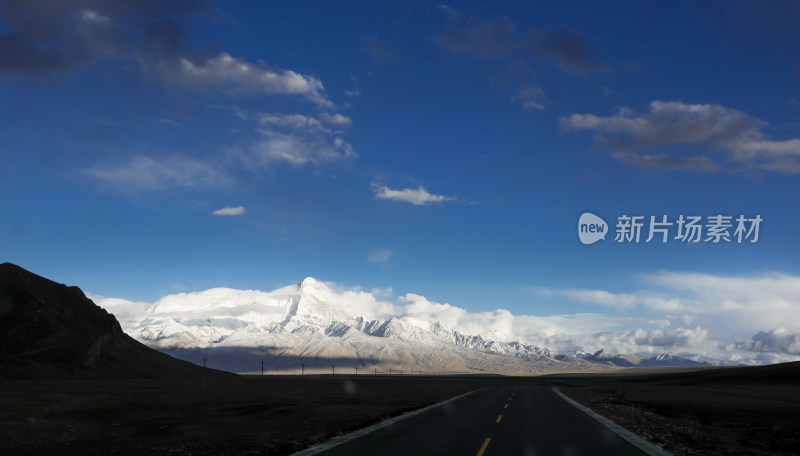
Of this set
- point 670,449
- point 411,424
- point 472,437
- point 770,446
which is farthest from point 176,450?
point 770,446

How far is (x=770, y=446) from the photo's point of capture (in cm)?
2325

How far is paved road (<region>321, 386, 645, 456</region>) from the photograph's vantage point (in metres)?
17.9

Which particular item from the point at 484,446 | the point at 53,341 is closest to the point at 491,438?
the point at 484,446

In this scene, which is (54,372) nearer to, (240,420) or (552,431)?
(240,420)

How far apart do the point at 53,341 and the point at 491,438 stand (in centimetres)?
18239

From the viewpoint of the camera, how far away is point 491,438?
68.0ft

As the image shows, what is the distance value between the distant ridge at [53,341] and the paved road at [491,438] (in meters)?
147

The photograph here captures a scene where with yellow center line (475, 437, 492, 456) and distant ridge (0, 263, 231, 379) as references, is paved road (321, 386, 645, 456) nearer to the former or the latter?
yellow center line (475, 437, 492, 456)

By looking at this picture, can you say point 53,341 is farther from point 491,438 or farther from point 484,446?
point 484,446

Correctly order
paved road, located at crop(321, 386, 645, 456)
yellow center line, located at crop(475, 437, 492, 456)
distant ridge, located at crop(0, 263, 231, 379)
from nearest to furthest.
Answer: yellow center line, located at crop(475, 437, 492, 456) < paved road, located at crop(321, 386, 645, 456) < distant ridge, located at crop(0, 263, 231, 379)

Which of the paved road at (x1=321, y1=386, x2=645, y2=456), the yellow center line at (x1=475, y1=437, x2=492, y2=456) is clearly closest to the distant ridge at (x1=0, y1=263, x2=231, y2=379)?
the paved road at (x1=321, y1=386, x2=645, y2=456)

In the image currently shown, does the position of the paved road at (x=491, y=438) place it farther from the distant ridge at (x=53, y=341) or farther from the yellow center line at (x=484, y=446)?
the distant ridge at (x=53, y=341)

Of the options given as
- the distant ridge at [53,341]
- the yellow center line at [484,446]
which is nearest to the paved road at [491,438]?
the yellow center line at [484,446]

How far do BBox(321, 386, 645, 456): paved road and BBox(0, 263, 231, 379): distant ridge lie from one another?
147 m
